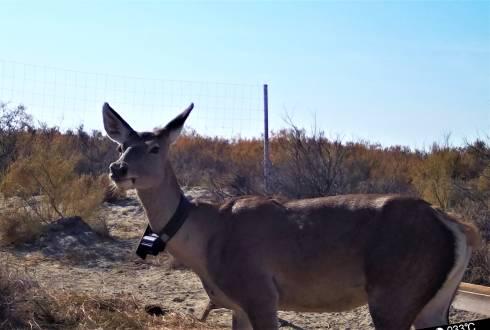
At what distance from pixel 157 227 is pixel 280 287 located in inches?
55.2

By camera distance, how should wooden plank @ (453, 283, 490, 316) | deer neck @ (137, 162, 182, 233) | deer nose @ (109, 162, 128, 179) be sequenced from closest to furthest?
deer nose @ (109, 162, 128, 179) < deer neck @ (137, 162, 182, 233) < wooden plank @ (453, 283, 490, 316)

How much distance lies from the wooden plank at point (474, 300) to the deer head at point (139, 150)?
378 centimetres

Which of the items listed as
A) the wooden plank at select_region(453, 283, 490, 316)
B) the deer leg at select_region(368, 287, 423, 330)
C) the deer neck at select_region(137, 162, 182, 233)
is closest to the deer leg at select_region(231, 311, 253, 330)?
the deer neck at select_region(137, 162, 182, 233)

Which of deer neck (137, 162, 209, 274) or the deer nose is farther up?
the deer nose

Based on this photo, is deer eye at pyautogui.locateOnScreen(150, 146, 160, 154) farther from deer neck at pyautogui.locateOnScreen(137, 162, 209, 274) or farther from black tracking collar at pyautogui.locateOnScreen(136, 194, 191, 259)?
black tracking collar at pyautogui.locateOnScreen(136, 194, 191, 259)

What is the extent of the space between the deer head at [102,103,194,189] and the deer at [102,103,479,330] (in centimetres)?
1

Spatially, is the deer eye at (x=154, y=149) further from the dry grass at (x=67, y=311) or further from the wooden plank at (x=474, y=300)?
the wooden plank at (x=474, y=300)

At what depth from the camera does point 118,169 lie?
7.20 metres

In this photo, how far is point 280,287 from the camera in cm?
701

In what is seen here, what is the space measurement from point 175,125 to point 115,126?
0.62 metres

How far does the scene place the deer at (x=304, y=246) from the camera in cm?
642

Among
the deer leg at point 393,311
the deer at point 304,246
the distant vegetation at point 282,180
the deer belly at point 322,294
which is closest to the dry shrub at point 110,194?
the distant vegetation at point 282,180

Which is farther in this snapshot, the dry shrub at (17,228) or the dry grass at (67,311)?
the dry shrub at (17,228)

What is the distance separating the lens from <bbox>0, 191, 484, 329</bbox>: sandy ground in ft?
32.5
